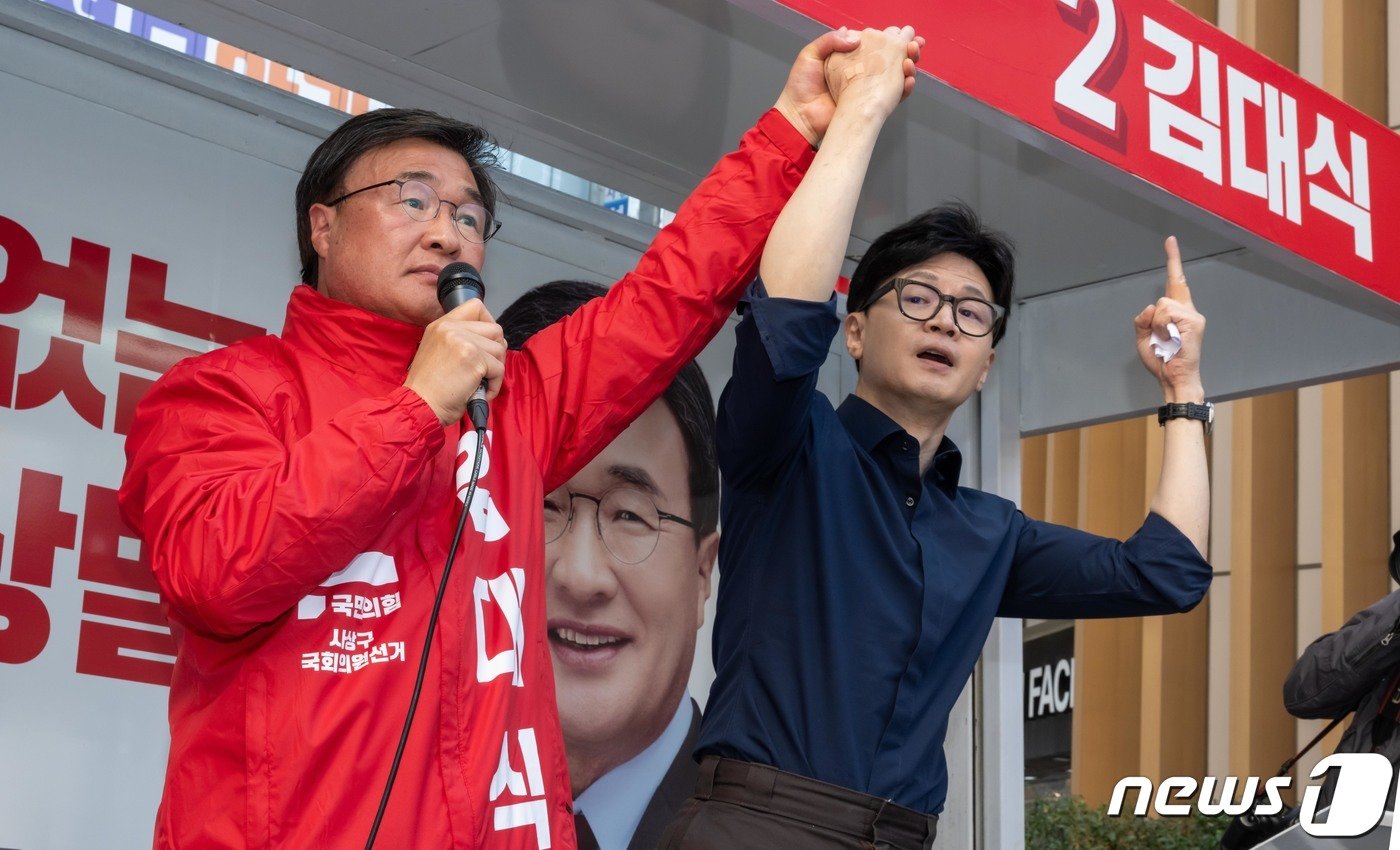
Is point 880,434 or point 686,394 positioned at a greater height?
point 686,394

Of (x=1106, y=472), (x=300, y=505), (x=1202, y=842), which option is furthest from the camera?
(x=1106, y=472)

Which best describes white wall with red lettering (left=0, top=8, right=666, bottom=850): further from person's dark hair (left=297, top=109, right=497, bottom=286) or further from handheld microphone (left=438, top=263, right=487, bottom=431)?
handheld microphone (left=438, top=263, right=487, bottom=431)

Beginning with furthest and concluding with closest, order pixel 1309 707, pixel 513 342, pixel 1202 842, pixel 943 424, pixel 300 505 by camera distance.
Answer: pixel 1202 842, pixel 1309 707, pixel 513 342, pixel 943 424, pixel 300 505

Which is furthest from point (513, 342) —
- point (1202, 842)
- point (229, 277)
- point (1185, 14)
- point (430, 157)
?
point (1202, 842)

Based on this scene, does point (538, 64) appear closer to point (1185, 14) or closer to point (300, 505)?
point (1185, 14)

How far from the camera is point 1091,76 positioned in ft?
9.66

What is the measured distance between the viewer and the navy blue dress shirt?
2287mm

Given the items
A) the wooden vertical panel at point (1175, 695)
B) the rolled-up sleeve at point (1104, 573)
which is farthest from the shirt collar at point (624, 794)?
the wooden vertical panel at point (1175, 695)

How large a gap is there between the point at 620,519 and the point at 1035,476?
9.86 meters

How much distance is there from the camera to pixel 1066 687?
12.3 metres

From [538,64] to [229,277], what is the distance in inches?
30.0

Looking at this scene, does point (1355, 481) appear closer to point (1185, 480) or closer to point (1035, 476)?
point (1035, 476)

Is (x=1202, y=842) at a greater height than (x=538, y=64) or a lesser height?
lesser

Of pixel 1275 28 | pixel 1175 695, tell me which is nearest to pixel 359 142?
pixel 1275 28
